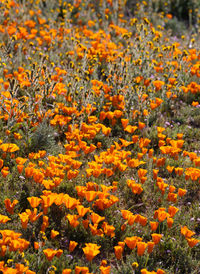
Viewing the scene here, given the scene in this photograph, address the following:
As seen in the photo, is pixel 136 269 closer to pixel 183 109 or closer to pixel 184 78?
pixel 183 109

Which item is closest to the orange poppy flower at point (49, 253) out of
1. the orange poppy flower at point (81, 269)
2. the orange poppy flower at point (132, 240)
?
the orange poppy flower at point (81, 269)

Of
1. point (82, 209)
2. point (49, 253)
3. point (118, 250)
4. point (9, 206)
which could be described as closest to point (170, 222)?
point (118, 250)

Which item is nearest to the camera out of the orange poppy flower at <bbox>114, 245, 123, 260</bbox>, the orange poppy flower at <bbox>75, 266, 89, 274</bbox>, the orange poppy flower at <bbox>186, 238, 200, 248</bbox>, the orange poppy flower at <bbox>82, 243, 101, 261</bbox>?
the orange poppy flower at <bbox>75, 266, 89, 274</bbox>

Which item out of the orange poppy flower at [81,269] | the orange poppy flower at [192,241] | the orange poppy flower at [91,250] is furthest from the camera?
the orange poppy flower at [192,241]

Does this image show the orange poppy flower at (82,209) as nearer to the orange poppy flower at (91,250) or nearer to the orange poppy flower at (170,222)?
the orange poppy flower at (91,250)

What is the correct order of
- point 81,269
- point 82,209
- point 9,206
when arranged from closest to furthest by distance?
point 81,269
point 82,209
point 9,206

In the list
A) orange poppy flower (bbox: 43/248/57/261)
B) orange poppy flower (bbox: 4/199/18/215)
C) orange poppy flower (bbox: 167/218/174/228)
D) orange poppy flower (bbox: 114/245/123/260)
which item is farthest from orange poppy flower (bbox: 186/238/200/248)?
orange poppy flower (bbox: 4/199/18/215)

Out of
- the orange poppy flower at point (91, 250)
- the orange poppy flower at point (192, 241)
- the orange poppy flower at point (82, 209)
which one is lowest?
the orange poppy flower at point (91, 250)

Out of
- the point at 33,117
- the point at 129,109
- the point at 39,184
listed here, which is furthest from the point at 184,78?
the point at 39,184

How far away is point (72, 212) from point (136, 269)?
851mm

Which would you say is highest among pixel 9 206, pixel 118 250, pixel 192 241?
pixel 192 241

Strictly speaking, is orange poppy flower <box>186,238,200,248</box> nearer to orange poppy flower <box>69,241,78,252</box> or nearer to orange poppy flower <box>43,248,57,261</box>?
orange poppy flower <box>69,241,78,252</box>

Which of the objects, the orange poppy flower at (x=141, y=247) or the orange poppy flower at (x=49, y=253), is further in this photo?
the orange poppy flower at (x=141, y=247)

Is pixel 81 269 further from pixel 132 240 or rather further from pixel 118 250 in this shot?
pixel 132 240
